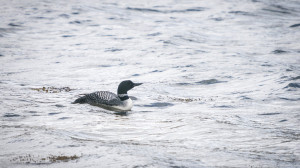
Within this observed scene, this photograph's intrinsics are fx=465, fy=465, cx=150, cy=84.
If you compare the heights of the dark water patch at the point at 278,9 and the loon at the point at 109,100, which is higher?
the loon at the point at 109,100

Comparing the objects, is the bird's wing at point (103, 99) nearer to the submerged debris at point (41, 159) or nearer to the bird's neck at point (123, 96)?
the bird's neck at point (123, 96)

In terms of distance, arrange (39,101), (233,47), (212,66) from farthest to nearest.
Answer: (233,47) → (212,66) → (39,101)

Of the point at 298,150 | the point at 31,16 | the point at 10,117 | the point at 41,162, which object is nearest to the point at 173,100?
the point at 10,117

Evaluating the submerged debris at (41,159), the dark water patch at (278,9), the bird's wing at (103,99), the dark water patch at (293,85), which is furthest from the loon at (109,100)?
the dark water patch at (278,9)

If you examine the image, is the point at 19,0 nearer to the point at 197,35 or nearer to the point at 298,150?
the point at 197,35

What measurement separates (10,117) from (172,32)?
69.4 feet

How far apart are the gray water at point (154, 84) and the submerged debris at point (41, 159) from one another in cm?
3

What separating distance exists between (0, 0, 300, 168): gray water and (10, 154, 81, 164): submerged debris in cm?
3

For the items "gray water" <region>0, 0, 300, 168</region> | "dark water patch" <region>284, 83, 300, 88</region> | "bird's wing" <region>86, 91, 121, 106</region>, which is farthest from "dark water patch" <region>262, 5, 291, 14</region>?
"bird's wing" <region>86, 91, 121, 106</region>

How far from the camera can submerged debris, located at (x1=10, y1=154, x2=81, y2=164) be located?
755cm

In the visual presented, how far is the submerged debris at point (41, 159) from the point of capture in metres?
7.55

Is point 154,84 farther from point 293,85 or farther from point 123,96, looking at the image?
point 293,85

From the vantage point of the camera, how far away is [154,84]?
17.7m

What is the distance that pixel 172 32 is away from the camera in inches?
1243
